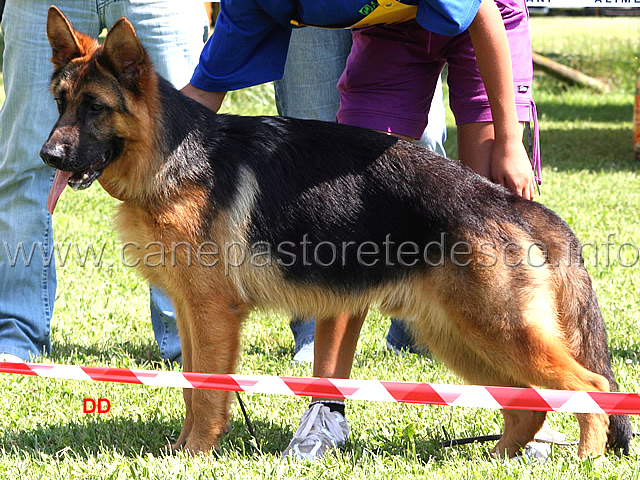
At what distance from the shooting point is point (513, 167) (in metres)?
3.18

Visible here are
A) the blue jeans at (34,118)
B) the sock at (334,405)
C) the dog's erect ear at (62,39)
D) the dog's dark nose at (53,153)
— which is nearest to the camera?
Result: the dog's dark nose at (53,153)

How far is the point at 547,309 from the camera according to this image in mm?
2904

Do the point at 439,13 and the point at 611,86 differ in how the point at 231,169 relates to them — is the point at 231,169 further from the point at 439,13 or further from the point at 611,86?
the point at 611,86

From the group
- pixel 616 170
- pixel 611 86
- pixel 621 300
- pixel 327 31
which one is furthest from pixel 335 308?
pixel 611 86

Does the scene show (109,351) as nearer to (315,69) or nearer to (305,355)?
(305,355)

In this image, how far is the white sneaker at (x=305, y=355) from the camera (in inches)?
171

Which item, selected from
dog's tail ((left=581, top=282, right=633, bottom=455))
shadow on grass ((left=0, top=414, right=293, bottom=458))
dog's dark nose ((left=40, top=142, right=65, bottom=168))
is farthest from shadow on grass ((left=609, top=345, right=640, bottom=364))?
dog's dark nose ((left=40, top=142, right=65, bottom=168))

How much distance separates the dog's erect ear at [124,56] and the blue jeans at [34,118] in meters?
1.14

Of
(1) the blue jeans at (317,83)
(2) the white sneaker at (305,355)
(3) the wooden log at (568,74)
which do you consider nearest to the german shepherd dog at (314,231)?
(2) the white sneaker at (305,355)

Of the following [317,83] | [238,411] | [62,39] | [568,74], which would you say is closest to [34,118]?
[62,39]

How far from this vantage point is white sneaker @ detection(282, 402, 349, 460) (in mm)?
3131

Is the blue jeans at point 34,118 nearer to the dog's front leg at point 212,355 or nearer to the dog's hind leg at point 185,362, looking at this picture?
the dog's hind leg at point 185,362

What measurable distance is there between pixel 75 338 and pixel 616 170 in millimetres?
7877

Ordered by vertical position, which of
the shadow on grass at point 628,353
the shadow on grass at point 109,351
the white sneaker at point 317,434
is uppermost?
the shadow on grass at point 628,353
